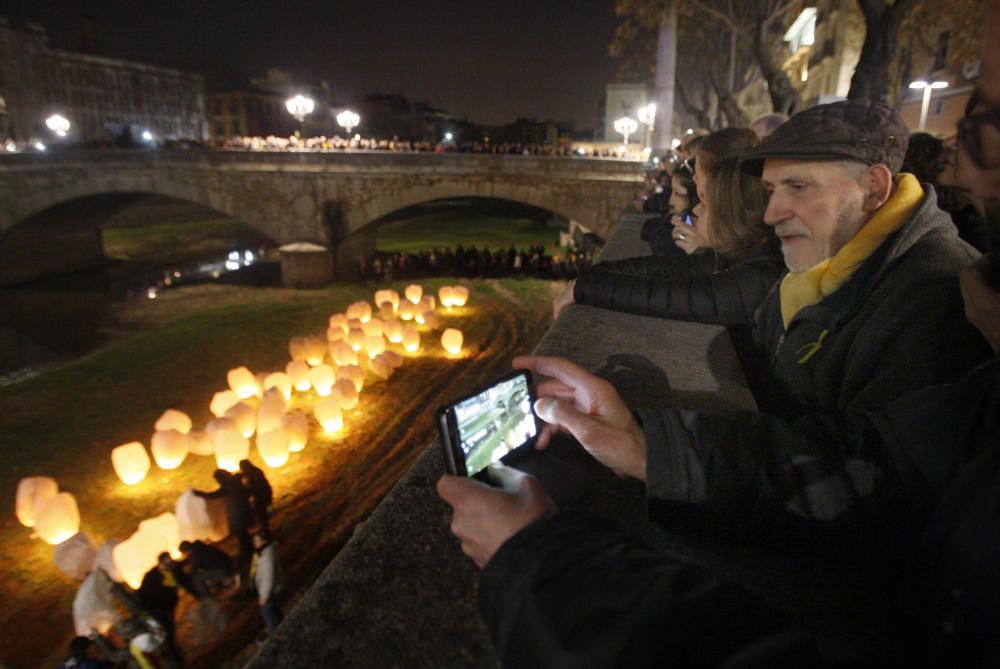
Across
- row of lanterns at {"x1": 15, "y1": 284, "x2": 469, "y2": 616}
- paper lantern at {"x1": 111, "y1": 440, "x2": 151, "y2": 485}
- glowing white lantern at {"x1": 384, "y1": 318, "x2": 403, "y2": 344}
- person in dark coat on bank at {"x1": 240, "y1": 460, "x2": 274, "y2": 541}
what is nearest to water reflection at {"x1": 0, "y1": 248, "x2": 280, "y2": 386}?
row of lanterns at {"x1": 15, "y1": 284, "x2": 469, "y2": 616}

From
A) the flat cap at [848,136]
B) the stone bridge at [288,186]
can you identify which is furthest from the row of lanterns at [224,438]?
the stone bridge at [288,186]

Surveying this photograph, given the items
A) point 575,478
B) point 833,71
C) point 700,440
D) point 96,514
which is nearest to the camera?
point 700,440

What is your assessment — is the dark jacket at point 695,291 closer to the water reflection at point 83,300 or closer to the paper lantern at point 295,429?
the paper lantern at point 295,429

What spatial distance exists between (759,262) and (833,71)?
81.8ft

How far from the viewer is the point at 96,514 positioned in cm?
765

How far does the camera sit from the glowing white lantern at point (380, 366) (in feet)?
36.6

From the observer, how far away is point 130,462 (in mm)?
7980

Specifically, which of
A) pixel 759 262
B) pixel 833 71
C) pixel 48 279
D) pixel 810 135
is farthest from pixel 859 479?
pixel 48 279

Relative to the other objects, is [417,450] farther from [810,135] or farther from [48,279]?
[48,279]

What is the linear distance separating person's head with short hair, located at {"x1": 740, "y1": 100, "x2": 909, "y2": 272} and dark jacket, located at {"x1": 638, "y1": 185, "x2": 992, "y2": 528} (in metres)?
0.23

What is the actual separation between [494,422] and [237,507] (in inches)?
238

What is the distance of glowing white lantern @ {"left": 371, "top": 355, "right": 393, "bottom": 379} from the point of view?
11156 mm

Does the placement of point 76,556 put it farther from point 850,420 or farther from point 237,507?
point 850,420

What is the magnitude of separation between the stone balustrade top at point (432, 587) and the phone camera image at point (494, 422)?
19 centimetres
